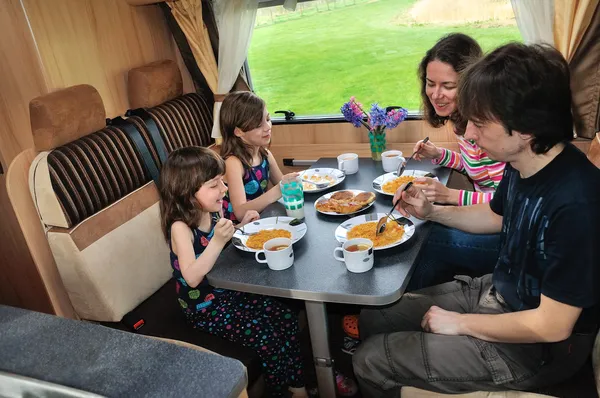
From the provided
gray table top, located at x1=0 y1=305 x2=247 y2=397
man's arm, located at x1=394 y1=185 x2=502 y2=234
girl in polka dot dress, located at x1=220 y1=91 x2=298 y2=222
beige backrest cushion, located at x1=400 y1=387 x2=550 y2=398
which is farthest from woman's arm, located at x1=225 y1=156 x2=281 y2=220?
gray table top, located at x1=0 y1=305 x2=247 y2=397

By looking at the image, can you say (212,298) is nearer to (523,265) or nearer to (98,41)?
(523,265)

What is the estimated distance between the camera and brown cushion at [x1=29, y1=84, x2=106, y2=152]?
222 centimetres

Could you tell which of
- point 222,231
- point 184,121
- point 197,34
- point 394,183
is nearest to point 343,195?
point 394,183

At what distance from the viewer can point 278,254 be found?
5.18 feet

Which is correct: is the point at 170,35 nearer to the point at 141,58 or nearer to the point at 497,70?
the point at 141,58

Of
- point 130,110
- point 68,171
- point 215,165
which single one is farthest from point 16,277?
point 215,165

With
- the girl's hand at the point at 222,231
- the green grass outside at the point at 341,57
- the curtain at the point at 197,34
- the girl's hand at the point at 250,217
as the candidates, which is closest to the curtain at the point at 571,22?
the green grass outside at the point at 341,57

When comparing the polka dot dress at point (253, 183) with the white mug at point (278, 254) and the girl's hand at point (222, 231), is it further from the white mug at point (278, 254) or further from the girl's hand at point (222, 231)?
the white mug at point (278, 254)

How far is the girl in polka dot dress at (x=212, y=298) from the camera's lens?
1.90 m

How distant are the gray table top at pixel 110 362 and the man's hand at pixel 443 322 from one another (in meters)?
0.80

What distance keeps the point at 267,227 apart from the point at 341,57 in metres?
1.82

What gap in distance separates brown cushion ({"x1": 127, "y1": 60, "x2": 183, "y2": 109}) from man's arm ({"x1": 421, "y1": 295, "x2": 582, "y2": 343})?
6.94 ft

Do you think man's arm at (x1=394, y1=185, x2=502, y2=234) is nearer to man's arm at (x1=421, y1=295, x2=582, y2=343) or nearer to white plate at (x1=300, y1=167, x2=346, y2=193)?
man's arm at (x1=421, y1=295, x2=582, y2=343)

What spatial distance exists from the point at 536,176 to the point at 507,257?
268mm
